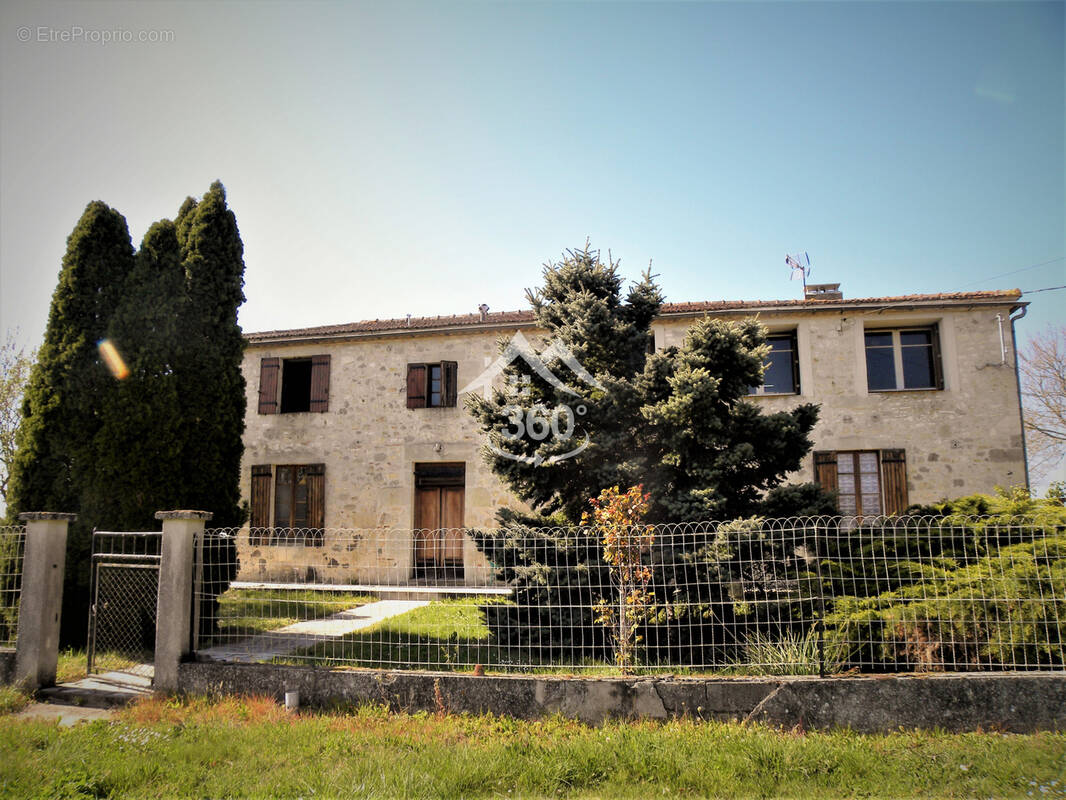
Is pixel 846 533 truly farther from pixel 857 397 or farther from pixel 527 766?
pixel 857 397

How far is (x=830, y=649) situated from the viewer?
206 inches

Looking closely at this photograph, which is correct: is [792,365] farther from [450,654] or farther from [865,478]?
[450,654]

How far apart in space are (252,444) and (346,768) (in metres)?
11.9

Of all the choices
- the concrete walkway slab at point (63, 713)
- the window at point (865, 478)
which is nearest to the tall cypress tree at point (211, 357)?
the concrete walkway slab at point (63, 713)

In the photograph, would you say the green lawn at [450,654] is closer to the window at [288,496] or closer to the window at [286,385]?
the window at [288,496]

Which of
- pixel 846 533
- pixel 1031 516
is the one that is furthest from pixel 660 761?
pixel 1031 516

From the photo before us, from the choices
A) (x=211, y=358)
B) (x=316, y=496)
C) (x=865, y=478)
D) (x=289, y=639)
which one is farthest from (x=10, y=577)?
(x=865, y=478)

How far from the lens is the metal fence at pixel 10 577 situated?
6816 millimetres

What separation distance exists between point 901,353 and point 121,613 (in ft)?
46.0

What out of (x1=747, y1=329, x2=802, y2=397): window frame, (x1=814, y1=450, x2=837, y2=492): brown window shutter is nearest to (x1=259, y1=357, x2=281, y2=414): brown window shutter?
(x1=747, y1=329, x2=802, y2=397): window frame

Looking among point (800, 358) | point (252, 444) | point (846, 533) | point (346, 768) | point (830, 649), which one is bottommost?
point (346, 768)

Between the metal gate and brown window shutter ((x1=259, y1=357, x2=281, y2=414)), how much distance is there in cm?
763

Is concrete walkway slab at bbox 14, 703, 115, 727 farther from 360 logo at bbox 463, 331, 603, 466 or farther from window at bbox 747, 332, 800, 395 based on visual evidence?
window at bbox 747, 332, 800, 395

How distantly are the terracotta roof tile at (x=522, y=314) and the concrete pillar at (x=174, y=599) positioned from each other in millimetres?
8356
